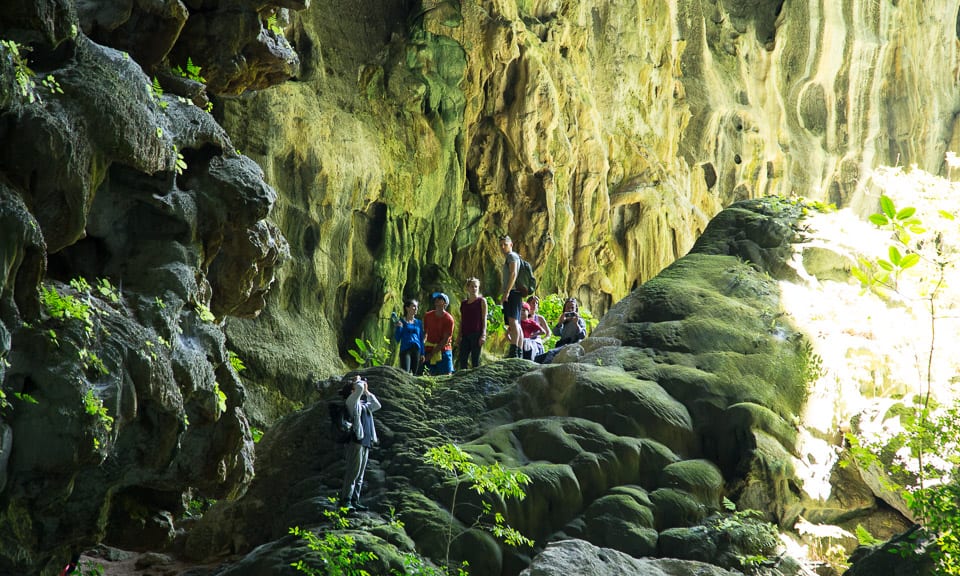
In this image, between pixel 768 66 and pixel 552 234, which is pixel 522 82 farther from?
pixel 768 66

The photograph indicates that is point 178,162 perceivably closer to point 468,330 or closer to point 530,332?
point 468,330

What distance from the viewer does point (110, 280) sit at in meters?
7.06

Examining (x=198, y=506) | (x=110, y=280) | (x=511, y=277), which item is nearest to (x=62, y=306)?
(x=110, y=280)

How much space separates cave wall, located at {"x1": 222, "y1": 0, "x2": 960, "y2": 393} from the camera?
52.9ft

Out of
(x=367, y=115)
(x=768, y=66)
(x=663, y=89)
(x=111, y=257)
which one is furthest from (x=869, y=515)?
(x=768, y=66)

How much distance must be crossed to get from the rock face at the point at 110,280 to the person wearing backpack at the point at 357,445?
3.37ft

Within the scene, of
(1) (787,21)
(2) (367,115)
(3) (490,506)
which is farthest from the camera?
(1) (787,21)

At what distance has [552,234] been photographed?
20.6 m

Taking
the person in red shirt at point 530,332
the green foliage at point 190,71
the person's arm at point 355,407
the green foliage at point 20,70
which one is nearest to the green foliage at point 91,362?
the green foliage at point 20,70

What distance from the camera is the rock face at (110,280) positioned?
5836 millimetres

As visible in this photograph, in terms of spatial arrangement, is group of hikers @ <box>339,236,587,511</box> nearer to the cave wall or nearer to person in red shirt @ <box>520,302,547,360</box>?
person in red shirt @ <box>520,302,547,360</box>

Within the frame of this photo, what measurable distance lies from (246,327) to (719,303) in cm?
686

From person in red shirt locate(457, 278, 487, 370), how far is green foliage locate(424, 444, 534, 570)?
3.36m

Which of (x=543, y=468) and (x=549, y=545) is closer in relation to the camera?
(x=549, y=545)
